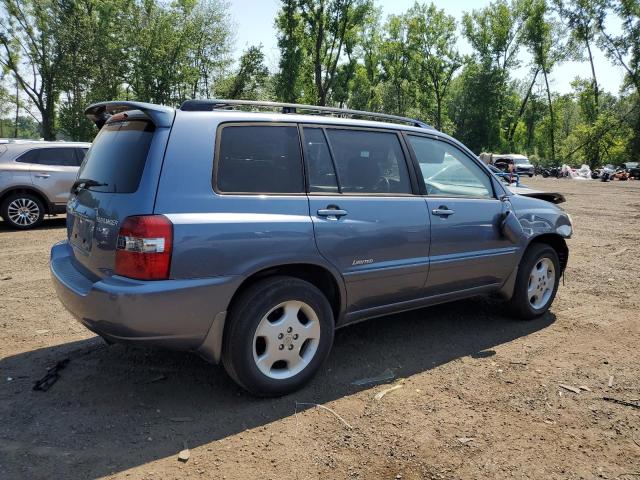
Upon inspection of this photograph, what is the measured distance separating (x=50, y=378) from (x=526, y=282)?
13.6ft

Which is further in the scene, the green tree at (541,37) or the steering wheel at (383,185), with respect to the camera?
the green tree at (541,37)

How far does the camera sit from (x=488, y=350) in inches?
164

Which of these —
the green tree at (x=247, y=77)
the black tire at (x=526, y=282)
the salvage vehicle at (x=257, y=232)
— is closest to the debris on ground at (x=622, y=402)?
the salvage vehicle at (x=257, y=232)

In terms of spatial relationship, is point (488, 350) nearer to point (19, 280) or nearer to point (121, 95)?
point (19, 280)

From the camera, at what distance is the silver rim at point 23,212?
1012 centimetres

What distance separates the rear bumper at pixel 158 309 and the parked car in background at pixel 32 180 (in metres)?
8.44

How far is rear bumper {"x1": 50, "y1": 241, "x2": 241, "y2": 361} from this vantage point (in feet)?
8.91

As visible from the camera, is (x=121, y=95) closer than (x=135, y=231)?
No

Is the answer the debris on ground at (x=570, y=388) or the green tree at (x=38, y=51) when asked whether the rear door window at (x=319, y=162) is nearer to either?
the debris on ground at (x=570, y=388)

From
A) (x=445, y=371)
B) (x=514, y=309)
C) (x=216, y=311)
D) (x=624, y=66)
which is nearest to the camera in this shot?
(x=216, y=311)

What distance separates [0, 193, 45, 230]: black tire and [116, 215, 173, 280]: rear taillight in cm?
903

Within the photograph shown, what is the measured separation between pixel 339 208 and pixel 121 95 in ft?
118

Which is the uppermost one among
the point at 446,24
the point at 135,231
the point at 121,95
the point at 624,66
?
the point at 446,24

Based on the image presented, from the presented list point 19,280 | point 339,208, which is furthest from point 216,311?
point 19,280
